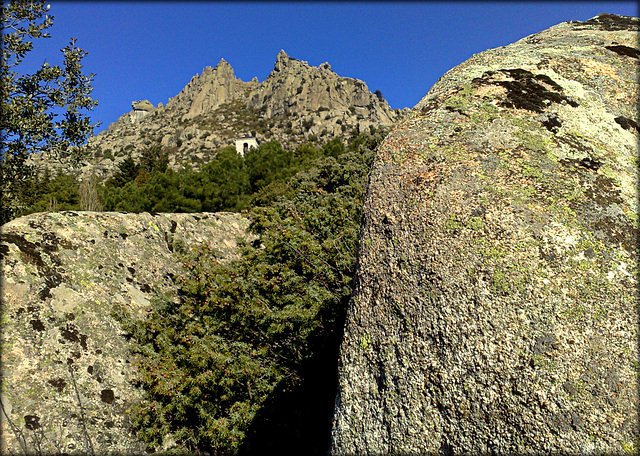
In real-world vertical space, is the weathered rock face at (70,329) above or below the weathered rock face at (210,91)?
below

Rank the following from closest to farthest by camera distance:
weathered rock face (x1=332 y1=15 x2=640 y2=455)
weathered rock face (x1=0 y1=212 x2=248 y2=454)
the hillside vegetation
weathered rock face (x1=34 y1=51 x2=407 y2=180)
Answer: weathered rock face (x1=332 y1=15 x2=640 y2=455), weathered rock face (x1=0 y1=212 x2=248 y2=454), the hillside vegetation, weathered rock face (x1=34 y1=51 x2=407 y2=180)

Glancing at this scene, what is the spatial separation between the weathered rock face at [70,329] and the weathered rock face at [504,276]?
2593 millimetres

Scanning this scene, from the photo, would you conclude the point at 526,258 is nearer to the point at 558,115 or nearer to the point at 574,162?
the point at 574,162

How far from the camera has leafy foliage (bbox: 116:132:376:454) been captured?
3.86m

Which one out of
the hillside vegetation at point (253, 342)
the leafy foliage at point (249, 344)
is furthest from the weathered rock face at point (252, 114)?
the leafy foliage at point (249, 344)

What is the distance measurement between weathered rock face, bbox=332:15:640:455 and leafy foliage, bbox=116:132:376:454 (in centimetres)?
203

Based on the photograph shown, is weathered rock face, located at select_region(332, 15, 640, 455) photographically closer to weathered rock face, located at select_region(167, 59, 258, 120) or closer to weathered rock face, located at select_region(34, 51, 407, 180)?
weathered rock face, located at select_region(34, 51, 407, 180)

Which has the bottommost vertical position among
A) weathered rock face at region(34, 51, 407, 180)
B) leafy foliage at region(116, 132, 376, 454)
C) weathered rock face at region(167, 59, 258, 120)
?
leafy foliage at region(116, 132, 376, 454)

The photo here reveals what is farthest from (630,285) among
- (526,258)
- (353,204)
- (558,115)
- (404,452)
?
(353,204)

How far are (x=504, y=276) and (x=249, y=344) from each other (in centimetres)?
348

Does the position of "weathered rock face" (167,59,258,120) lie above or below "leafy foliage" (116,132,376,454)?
above

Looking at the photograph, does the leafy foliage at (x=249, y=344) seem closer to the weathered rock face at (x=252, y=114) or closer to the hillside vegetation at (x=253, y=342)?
the hillside vegetation at (x=253, y=342)

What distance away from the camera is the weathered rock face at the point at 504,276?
1662 mm

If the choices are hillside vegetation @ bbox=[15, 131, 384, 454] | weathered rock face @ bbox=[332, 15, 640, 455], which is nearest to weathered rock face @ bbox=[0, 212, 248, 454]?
hillside vegetation @ bbox=[15, 131, 384, 454]
